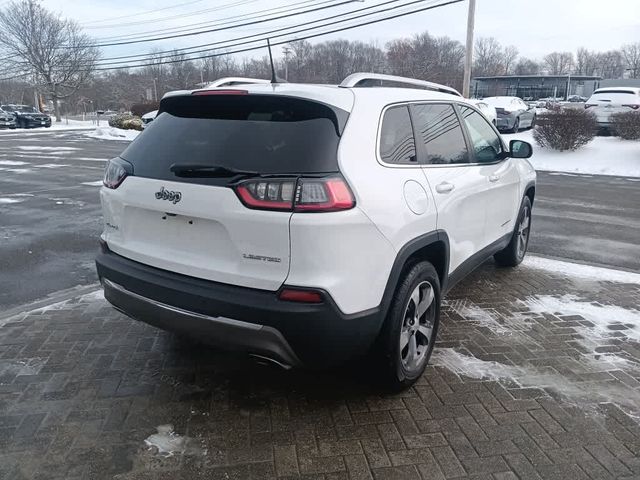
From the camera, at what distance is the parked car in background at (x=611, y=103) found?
18339 millimetres

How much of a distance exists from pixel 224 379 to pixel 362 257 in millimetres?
1367

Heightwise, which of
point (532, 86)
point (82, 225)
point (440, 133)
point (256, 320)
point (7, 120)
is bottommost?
point (82, 225)

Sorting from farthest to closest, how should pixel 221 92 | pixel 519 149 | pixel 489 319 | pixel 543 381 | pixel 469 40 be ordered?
pixel 469 40 → pixel 519 149 → pixel 489 319 → pixel 543 381 → pixel 221 92

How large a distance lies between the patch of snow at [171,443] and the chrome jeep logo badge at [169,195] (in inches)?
47.9

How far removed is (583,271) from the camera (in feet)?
18.4

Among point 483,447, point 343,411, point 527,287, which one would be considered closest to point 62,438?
point 343,411

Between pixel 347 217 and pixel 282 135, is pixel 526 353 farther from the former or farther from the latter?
pixel 282 135

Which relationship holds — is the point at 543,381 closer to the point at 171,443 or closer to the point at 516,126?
the point at 171,443

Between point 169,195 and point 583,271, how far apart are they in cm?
462

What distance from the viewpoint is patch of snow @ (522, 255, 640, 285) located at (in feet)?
17.6

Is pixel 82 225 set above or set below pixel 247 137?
below

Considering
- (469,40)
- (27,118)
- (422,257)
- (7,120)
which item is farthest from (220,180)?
(27,118)

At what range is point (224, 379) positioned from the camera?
335 centimetres

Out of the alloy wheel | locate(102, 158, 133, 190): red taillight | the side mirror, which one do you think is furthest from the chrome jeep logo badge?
the side mirror
